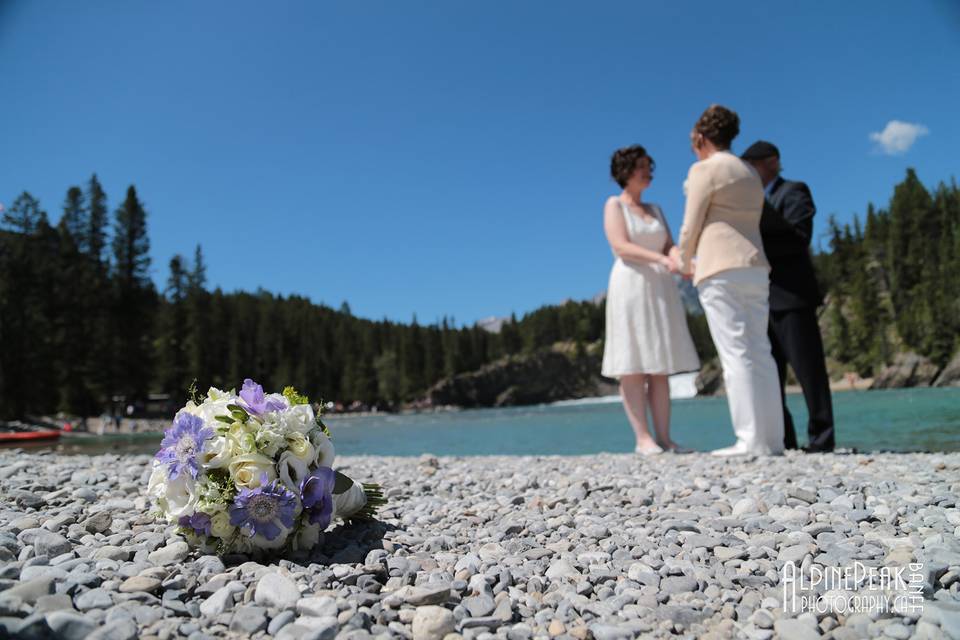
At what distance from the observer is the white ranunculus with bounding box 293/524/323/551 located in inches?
83.0

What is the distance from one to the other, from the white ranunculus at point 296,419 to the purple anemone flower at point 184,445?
10.1 inches

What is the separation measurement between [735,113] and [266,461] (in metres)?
4.55

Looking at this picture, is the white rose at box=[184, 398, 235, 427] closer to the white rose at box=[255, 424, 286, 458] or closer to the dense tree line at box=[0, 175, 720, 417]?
the white rose at box=[255, 424, 286, 458]

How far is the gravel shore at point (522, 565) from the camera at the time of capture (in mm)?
1479

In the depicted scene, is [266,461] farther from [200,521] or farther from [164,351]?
[164,351]

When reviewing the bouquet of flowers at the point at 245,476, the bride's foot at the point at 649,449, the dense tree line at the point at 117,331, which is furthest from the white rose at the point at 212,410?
the dense tree line at the point at 117,331

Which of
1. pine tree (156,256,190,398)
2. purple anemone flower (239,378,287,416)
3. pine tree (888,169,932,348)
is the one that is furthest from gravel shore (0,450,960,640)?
pine tree (888,169,932,348)

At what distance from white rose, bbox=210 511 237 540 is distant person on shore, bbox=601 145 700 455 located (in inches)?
145

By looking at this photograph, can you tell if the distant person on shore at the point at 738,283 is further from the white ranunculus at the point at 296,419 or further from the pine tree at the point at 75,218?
the pine tree at the point at 75,218

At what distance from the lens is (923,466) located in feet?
11.3

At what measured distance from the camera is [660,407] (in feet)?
17.3

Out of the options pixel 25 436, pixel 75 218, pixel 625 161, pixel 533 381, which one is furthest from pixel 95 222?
pixel 533 381

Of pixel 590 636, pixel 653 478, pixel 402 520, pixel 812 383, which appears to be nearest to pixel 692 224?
pixel 812 383

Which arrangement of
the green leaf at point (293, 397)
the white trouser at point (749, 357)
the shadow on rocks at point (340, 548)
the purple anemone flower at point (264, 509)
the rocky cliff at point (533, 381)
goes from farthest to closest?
the rocky cliff at point (533, 381), the white trouser at point (749, 357), the green leaf at point (293, 397), the shadow on rocks at point (340, 548), the purple anemone flower at point (264, 509)
